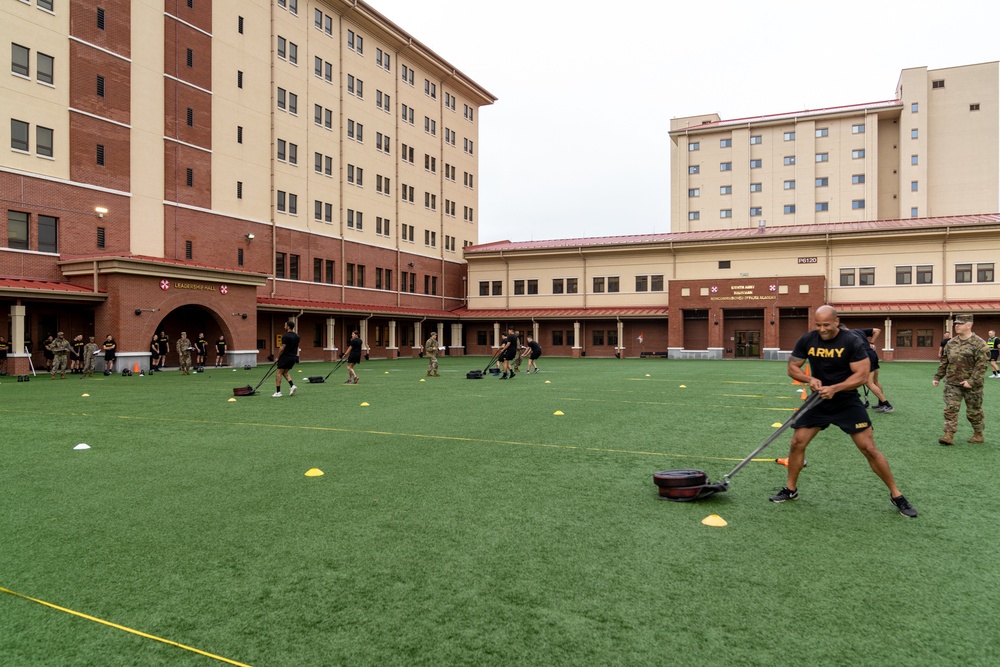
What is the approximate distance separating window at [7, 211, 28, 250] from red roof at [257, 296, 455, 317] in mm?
11551

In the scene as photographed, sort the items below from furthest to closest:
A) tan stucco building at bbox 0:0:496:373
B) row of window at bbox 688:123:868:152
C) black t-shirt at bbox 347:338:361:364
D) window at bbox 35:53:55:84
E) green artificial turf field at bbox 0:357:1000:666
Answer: row of window at bbox 688:123:868:152 → window at bbox 35:53:55:84 → tan stucco building at bbox 0:0:496:373 → black t-shirt at bbox 347:338:361:364 → green artificial turf field at bbox 0:357:1000:666

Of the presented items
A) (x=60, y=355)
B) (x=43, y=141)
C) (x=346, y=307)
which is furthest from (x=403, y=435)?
(x=346, y=307)

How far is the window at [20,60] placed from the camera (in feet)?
89.5

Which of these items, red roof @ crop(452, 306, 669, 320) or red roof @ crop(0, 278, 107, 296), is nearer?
red roof @ crop(0, 278, 107, 296)

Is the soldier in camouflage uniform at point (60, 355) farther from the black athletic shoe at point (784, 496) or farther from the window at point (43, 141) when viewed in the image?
the black athletic shoe at point (784, 496)

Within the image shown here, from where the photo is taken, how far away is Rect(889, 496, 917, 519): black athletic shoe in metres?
5.95

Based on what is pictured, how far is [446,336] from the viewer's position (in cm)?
5631

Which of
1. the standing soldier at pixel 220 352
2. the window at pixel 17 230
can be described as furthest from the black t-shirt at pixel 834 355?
the window at pixel 17 230

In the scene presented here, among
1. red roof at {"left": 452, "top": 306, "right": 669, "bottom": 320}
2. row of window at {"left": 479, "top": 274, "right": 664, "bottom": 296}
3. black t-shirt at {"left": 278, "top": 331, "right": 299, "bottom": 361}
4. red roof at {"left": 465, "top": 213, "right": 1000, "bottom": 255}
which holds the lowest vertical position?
black t-shirt at {"left": 278, "top": 331, "right": 299, "bottom": 361}

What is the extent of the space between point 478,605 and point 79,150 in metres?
33.8

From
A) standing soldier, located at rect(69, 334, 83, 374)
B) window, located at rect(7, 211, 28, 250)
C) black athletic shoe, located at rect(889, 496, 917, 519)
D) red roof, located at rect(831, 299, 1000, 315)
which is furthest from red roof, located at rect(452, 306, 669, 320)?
black athletic shoe, located at rect(889, 496, 917, 519)

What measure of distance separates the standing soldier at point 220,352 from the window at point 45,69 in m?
14.0

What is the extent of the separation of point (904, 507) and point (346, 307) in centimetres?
3946

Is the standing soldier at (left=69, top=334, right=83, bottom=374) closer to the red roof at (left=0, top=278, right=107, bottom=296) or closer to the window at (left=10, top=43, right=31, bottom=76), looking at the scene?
the red roof at (left=0, top=278, right=107, bottom=296)
